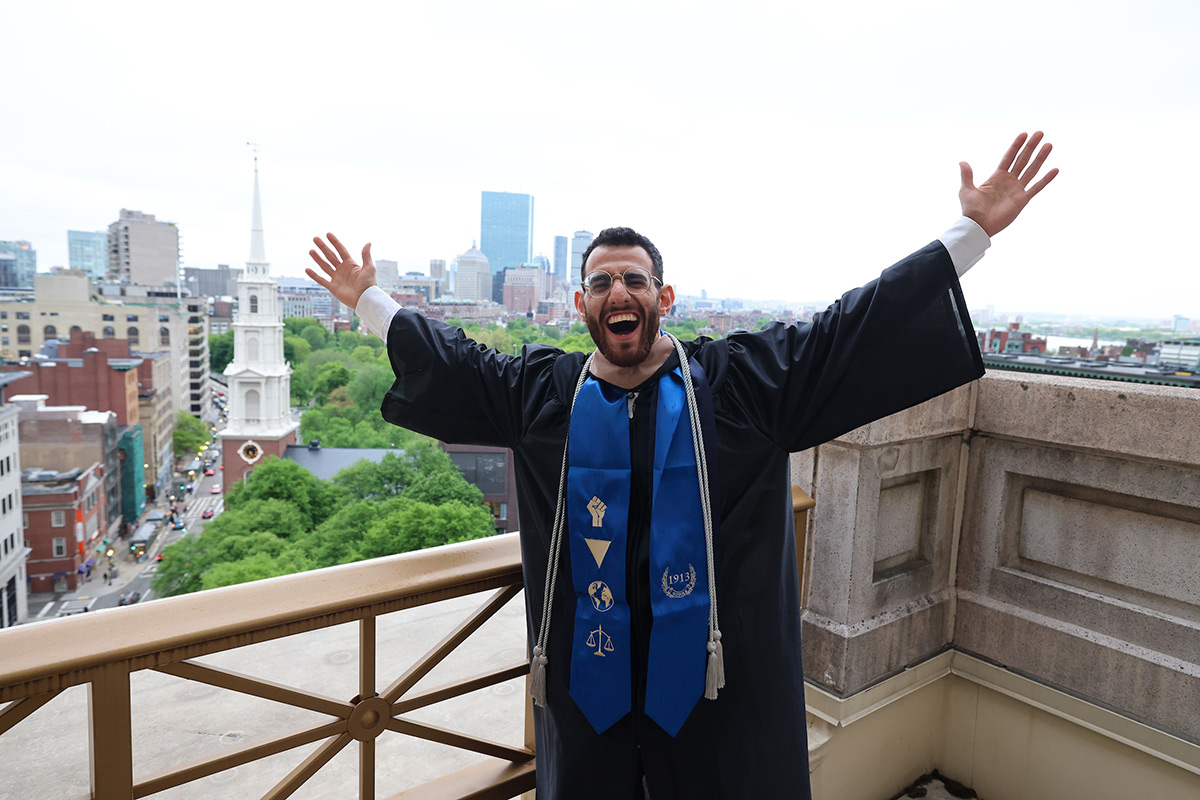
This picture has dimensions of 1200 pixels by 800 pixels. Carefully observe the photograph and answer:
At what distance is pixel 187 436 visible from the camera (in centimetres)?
5353

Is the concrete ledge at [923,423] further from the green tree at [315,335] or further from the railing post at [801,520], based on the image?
the green tree at [315,335]

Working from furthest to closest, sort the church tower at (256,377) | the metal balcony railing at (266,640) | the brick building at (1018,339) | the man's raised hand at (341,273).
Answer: the church tower at (256,377) < the brick building at (1018,339) < the man's raised hand at (341,273) < the metal balcony railing at (266,640)

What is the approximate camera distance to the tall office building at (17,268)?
53.1 meters

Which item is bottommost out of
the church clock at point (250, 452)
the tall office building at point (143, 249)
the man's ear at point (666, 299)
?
the church clock at point (250, 452)

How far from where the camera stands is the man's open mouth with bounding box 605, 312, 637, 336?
4.14 feet

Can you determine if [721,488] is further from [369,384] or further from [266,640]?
[369,384]

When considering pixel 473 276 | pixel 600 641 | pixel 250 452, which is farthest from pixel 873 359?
pixel 250 452

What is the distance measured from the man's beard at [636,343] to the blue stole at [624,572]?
9 centimetres

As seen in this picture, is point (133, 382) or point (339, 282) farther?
point (133, 382)

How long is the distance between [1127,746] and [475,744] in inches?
59.4

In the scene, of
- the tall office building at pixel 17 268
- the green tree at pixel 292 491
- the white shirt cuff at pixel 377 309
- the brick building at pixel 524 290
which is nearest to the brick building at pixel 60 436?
the green tree at pixel 292 491

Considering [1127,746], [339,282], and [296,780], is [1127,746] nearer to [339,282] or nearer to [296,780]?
[296,780]

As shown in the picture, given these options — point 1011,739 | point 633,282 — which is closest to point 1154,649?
point 1011,739

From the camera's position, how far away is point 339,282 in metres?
1.53
